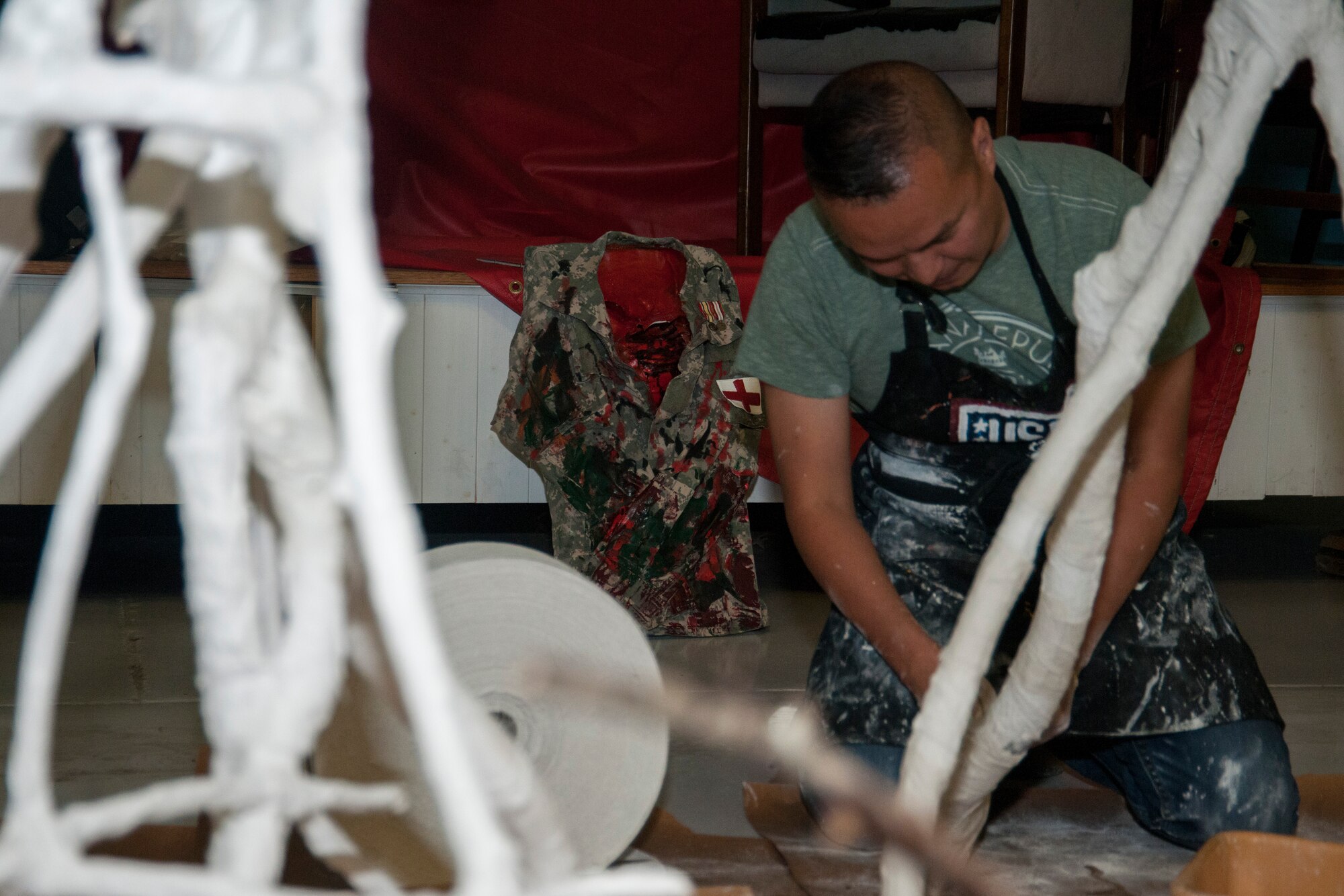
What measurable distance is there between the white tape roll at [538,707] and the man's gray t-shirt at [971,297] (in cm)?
37

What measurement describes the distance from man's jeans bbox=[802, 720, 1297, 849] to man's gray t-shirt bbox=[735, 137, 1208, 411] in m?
0.48

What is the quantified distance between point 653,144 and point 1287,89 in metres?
1.62

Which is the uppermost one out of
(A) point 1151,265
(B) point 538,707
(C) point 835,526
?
(A) point 1151,265

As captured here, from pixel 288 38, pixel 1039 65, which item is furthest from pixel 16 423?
pixel 1039 65

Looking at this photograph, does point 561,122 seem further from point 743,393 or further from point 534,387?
point 743,393

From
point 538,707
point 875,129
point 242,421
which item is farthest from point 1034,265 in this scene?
point 242,421

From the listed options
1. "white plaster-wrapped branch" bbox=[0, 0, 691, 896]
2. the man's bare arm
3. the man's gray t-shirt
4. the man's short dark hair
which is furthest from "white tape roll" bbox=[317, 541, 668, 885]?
"white plaster-wrapped branch" bbox=[0, 0, 691, 896]

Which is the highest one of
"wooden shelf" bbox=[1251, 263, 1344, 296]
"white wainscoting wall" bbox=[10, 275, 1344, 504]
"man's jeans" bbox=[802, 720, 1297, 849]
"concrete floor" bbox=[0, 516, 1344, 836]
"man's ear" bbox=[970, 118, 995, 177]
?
"man's ear" bbox=[970, 118, 995, 177]

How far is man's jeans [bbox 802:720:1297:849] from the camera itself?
4.51 feet

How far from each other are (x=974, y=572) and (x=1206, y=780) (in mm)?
360

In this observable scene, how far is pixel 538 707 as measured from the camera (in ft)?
4.10

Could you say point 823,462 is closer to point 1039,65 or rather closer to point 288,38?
point 288,38

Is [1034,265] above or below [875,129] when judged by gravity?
below

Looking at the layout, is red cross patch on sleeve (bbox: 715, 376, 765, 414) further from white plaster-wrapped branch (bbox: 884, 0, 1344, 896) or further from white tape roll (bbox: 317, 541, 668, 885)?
white plaster-wrapped branch (bbox: 884, 0, 1344, 896)
